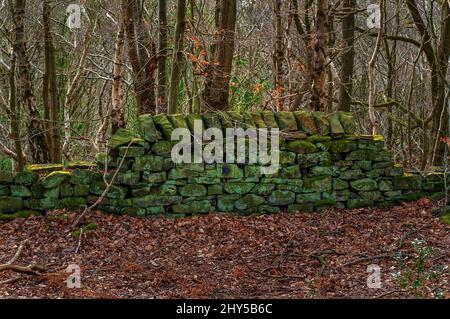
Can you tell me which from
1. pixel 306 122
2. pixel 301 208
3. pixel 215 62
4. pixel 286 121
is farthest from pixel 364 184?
pixel 215 62

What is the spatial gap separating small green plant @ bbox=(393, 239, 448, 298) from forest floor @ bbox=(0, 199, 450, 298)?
13mm

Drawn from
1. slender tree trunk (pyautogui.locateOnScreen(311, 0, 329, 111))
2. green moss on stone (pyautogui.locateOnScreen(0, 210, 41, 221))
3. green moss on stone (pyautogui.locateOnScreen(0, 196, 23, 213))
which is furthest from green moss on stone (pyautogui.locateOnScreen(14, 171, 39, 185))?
slender tree trunk (pyautogui.locateOnScreen(311, 0, 329, 111))

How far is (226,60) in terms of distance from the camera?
33.2ft

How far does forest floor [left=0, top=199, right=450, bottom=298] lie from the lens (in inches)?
237

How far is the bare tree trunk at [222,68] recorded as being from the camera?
31.9 feet

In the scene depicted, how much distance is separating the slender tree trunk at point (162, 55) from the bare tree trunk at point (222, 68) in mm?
1788

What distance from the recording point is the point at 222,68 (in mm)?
9992

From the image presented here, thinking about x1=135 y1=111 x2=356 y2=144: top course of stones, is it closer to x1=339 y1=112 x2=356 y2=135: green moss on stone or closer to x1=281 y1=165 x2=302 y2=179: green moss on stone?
x1=339 y1=112 x2=356 y2=135: green moss on stone

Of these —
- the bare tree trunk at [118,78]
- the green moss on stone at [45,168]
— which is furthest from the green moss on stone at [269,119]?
the green moss on stone at [45,168]

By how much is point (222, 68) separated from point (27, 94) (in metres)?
3.22

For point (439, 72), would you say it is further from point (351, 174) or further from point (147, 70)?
point (147, 70)

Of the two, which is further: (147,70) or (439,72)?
(147,70)

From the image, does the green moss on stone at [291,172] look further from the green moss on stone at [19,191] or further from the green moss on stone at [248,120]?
the green moss on stone at [19,191]
